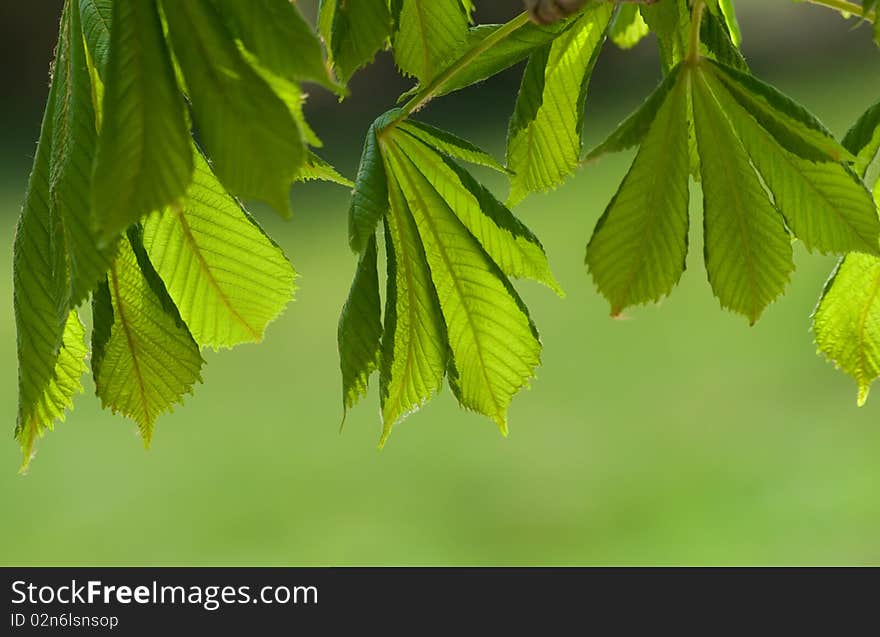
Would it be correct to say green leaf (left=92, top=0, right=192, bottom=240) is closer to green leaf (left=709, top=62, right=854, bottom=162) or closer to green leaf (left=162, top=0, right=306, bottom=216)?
green leaf (left=162, top=0, right=306, bottom=216)

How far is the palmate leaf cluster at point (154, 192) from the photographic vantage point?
0.44 metres

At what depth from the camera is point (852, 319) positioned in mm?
679

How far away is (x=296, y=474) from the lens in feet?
10.9

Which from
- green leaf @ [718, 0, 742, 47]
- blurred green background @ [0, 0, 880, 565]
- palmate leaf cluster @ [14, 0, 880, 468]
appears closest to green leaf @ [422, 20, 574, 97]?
palmate leaf cluster @ [14, 0, 880, 468]

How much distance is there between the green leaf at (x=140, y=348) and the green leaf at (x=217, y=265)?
0.03 metres

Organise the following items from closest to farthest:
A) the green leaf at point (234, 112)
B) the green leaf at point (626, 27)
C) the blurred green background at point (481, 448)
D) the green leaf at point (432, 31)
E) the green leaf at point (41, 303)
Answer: the green leaf at point (234, 112) < the green leaf at point (41, 303) < the green leaf at point (432, 31) < the green leaf at point (626, 27) < the blurred green background at point (481, 448)

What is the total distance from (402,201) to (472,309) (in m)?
0.07

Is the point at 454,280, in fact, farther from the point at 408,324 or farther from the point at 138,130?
the point at 138,130

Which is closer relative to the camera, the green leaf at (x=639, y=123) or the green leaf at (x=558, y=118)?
the green leaf at (x=639, y=123)

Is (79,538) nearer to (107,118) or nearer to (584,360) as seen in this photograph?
(584,360)

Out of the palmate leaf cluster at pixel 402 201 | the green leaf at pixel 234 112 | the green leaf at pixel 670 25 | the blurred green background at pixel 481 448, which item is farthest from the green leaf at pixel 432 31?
A: the blurred green background at pixel 481 448

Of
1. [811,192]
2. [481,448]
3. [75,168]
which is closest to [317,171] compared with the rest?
[75,168]

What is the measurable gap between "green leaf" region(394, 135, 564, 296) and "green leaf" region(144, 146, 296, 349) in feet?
0.35

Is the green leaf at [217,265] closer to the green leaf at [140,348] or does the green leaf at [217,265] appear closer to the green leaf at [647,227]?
the green leaf at [140,348]
